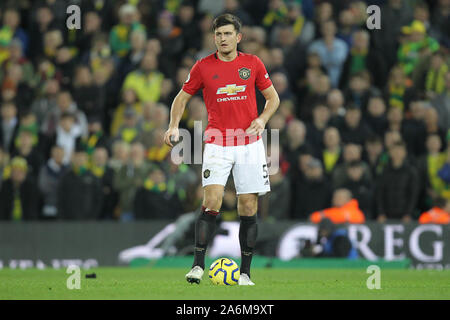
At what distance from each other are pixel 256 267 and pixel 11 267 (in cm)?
441

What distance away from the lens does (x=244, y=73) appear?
9.81 meters

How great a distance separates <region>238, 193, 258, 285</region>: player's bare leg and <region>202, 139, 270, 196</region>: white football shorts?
0.11m

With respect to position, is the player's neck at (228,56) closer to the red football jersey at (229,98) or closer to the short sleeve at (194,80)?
the red football jersey at (229,98)

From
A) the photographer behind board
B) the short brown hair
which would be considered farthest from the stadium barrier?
the short brown hair

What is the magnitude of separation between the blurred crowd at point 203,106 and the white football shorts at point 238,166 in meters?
6.64

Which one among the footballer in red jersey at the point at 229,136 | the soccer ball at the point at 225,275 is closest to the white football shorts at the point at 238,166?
the footballer in red jersey at the point at 229,136

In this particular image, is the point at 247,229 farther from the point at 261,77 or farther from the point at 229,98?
the point at 261,77

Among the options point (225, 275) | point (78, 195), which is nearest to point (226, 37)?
point (225, 275)

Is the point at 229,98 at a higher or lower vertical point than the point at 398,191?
higher

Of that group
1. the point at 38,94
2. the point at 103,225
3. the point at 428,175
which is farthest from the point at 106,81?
the point at 428,175

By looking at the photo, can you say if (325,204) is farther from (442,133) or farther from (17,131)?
(17,131)

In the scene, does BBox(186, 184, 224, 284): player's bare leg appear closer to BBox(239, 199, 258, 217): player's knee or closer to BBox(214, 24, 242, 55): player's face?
BBox(239, 199, 258, 217): player's knee

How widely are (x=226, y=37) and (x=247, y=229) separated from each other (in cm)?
206

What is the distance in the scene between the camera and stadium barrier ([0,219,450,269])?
16.0 metres
